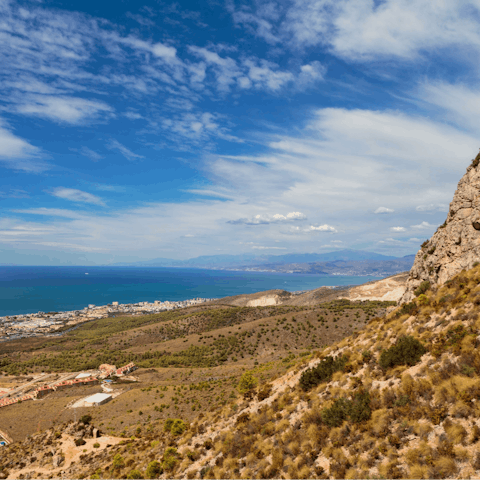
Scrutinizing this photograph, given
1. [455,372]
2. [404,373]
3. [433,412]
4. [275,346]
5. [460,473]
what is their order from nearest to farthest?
[460,473]
[433,412]
[455,372]
[404,373]
[275,346]

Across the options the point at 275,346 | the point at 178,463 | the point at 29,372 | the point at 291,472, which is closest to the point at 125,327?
the point at 29,372

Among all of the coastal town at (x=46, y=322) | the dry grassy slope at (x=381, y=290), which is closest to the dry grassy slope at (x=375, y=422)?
the dry grassy slope at (x=381, y=290)

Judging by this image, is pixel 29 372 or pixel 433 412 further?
pixel 29 372

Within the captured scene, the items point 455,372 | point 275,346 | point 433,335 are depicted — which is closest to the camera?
point 455,372

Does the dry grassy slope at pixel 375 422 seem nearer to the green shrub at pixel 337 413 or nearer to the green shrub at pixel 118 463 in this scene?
the green shrub at pixel 337 413

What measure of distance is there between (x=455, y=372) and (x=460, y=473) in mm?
3794

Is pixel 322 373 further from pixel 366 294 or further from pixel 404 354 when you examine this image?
pixel 366 294

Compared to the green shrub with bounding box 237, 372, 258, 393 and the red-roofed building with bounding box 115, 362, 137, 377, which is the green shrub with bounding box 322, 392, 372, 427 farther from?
the red-roofed building with bounding box 115, 362, 137, 377

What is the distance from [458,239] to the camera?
17.6m

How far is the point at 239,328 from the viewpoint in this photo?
7025 cm

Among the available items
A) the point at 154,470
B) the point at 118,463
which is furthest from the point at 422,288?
the point at 118,463

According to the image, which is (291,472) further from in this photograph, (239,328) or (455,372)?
(239,328)

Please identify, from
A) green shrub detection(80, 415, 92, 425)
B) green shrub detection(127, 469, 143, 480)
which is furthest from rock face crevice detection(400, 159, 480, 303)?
green shrub detection(80, 415, 92, 425)

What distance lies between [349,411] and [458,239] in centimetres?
1353
